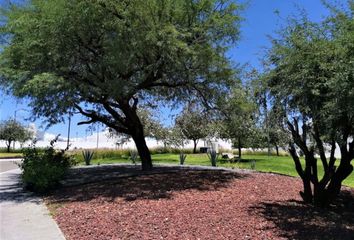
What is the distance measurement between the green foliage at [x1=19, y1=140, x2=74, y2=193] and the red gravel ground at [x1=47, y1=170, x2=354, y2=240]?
0.52 m

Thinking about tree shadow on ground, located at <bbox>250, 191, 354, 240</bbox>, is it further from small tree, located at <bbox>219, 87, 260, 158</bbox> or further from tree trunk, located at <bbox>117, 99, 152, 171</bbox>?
tree trunk, located at <bbox>117, 99, 152, 171</bbox>

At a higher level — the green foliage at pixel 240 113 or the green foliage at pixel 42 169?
the green foliage at pixel 240 113

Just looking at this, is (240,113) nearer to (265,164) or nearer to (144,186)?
(144,186)

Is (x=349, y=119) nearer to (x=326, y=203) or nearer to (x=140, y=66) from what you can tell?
(x=326, y=203)

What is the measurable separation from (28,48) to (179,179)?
602cm

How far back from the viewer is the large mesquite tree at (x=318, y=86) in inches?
291

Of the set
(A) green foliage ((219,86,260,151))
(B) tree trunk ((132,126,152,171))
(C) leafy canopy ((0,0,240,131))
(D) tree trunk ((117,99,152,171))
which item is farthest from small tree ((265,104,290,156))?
(B) tree trunk ((132,126,152,171))

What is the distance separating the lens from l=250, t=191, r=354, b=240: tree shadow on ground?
25.4ft

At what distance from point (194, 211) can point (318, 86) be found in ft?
11.7

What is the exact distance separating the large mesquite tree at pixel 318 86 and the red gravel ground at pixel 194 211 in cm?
108

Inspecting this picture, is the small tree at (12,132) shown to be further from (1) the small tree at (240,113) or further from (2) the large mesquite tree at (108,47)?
(1) the small tree at (240,113)

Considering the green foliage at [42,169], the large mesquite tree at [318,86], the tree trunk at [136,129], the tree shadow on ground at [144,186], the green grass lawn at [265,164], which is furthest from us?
the green grass lawn at [265,164]

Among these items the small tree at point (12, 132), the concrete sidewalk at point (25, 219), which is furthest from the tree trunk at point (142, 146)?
the small tree at point (12, 132)

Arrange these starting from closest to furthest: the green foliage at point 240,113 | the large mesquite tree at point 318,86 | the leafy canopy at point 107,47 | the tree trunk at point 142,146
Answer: the large mesquite tree at point 318,86
the leafy canopy at point 107,47
the green foliage at point 240,113
the tree trunk at point 142,146
